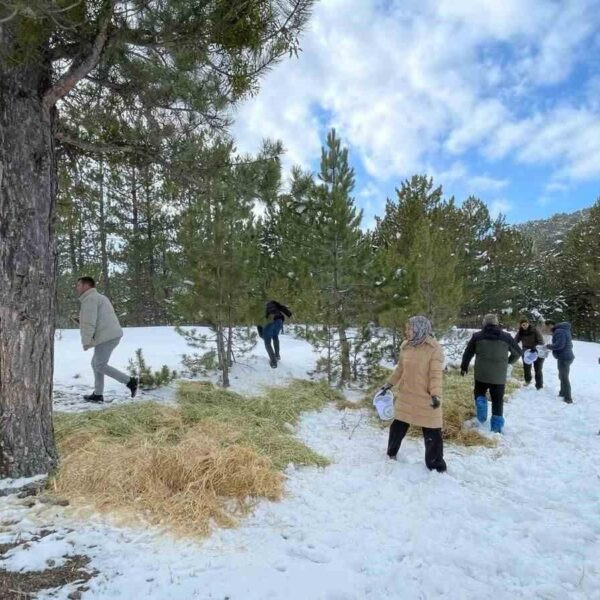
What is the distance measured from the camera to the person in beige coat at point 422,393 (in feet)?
16.2

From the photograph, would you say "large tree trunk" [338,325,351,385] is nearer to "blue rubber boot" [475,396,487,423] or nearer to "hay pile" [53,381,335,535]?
"blue rubber boot" [475,396,487,423]

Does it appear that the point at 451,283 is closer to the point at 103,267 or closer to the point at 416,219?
the point at 416,219

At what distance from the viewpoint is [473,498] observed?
4.26m

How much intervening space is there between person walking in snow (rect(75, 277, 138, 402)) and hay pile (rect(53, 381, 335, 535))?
71 centimetres

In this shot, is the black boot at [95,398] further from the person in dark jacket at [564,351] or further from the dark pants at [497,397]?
the person in dark jacket at [564,351]

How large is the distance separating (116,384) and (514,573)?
6340 mm

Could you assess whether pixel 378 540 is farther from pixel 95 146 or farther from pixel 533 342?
pixel 533 342

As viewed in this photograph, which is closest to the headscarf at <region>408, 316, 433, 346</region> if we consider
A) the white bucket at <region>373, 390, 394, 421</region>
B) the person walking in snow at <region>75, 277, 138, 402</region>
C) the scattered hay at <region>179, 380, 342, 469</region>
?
the white bucket at <region>373, 390, 394, 421</region>

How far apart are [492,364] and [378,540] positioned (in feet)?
13.4

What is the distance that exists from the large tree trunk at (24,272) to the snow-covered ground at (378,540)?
61 centimetres

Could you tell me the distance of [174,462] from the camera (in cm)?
403

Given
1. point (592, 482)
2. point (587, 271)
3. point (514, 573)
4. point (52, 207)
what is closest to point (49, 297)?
point (52, 207)

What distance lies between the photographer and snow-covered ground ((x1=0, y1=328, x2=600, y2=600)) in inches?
109

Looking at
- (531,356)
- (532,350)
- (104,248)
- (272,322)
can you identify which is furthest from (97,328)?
(104,248)
